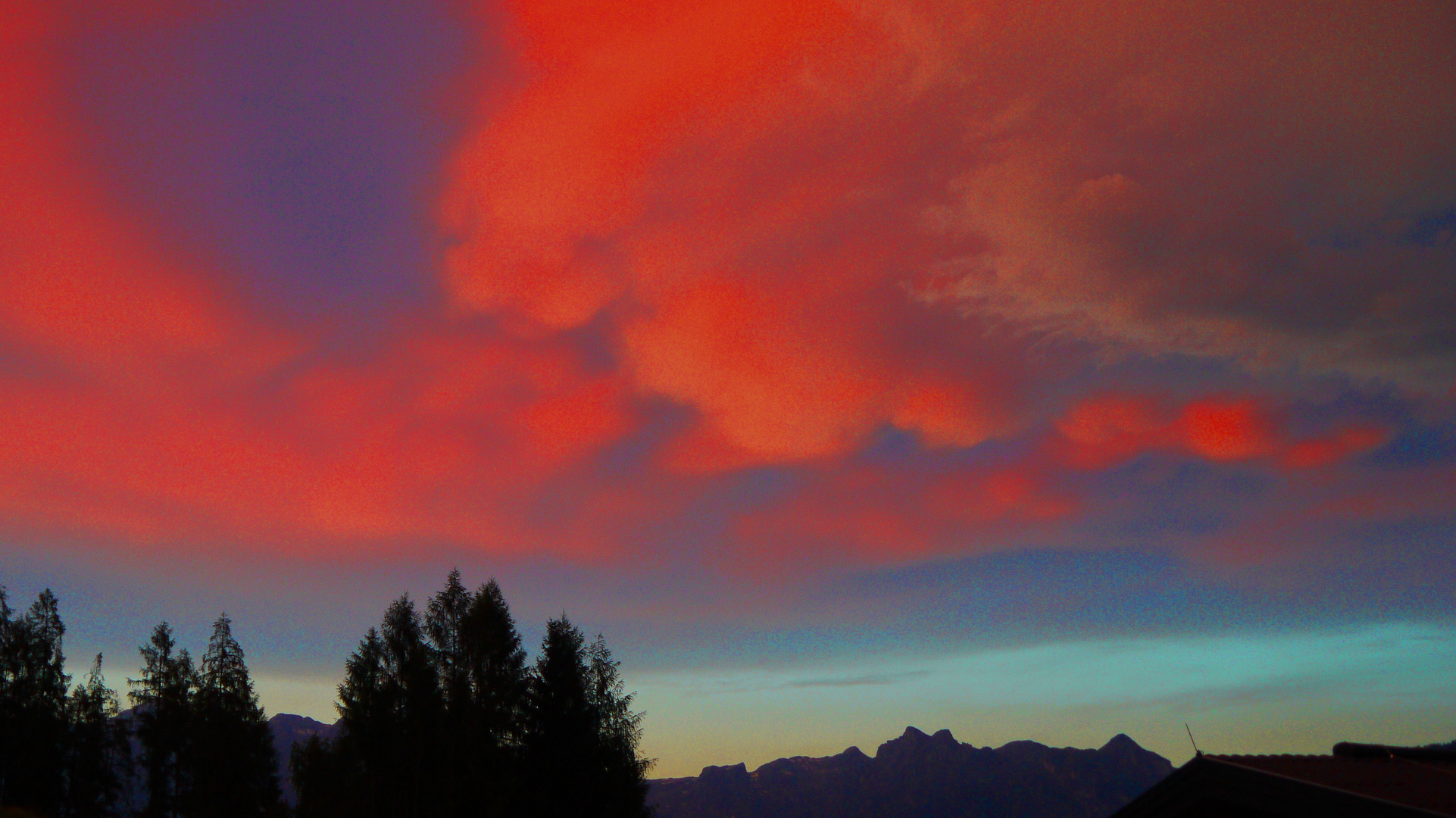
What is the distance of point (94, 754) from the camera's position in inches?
2148

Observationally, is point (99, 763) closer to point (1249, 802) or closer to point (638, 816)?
point (638, 816)

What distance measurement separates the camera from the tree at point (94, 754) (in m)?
53.7

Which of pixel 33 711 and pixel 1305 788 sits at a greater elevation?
pixel 33 711

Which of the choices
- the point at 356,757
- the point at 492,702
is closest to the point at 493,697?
the point at 492,702

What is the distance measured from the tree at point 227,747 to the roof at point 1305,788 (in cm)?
5284

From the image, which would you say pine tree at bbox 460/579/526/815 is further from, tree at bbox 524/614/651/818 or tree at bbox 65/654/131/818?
tree at bbox 65/654/131/818

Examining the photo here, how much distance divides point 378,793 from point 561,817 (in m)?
11.4

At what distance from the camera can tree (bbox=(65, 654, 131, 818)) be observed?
176ft

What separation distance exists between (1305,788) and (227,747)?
61.4m

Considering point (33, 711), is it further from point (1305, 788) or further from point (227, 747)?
point (1305, 788)

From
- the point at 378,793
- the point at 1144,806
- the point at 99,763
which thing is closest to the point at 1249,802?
the point at 1144,806

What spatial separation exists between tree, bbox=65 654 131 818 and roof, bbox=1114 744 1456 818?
219 ft

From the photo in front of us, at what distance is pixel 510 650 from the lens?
50.4 m

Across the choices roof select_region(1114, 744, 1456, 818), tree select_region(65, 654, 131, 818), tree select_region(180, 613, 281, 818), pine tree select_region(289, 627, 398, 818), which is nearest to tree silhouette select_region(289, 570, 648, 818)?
pine tree select_region(289, 627, 398, 818)
